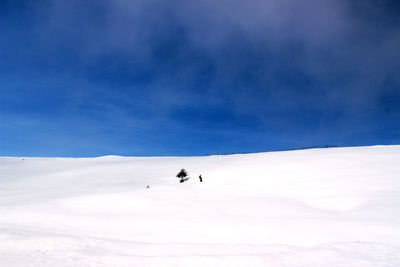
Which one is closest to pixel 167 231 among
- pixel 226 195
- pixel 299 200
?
pixel 226 195

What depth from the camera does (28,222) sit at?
9750 mm

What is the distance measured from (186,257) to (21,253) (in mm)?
4334

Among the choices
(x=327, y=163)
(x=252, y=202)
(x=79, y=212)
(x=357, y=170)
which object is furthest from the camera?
(x=327, y=163)

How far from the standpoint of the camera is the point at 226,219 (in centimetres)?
1017

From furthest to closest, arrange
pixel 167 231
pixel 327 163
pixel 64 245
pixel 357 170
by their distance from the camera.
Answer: pixel 327 163, pixel 357 170, pixel 167 231, pixel 64 245

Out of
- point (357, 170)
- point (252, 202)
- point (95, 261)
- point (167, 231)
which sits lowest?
point (95, 261)

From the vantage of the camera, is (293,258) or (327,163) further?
(327,163)

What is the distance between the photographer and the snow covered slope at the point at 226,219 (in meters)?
6.40

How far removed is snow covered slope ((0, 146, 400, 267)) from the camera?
6.40 meters

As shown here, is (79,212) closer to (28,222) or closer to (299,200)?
(28,222)

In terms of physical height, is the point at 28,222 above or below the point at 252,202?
below

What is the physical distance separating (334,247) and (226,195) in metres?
7.88

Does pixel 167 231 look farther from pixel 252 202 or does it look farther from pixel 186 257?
pixel 252 202

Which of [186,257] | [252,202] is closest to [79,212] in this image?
[186,257]
